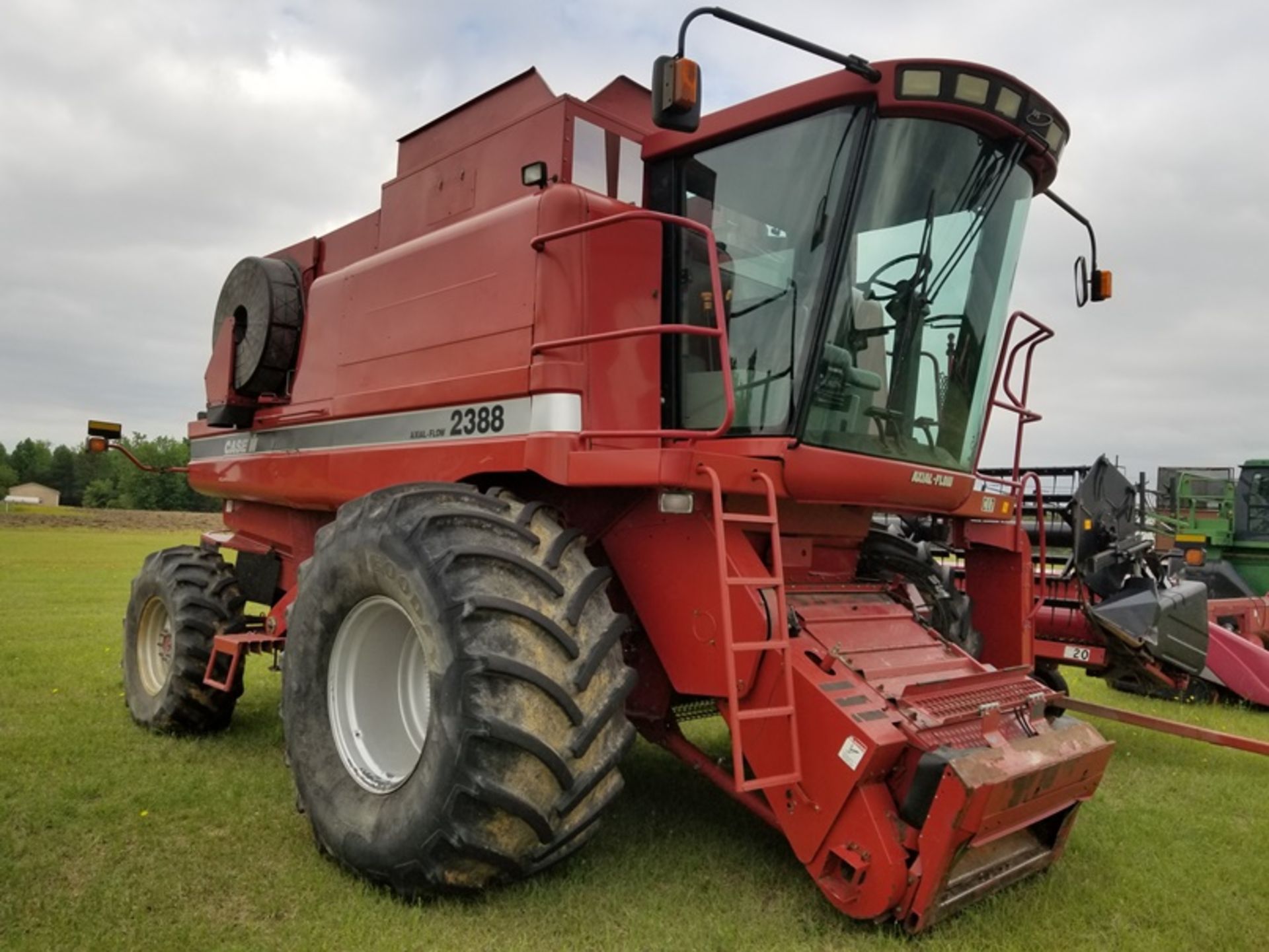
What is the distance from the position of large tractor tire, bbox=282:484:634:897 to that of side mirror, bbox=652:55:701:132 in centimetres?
155

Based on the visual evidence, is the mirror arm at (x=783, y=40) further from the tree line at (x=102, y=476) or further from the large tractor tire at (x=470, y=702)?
the tree line at (x=102, y=476)

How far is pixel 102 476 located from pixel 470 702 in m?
100

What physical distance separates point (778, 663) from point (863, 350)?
1392 mm

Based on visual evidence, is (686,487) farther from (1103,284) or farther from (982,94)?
(1103,284)

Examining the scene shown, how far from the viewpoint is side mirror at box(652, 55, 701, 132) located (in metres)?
3.47

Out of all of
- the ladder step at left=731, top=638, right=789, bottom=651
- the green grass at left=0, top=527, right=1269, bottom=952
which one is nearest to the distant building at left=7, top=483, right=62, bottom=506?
the green grass at left=0, top=527, right=1269, bottom=952

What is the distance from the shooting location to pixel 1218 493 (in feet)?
51.0

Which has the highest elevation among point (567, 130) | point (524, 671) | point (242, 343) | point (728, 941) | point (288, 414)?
point (567, 130)

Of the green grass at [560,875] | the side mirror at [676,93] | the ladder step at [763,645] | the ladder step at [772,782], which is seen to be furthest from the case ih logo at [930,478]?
the side mirror at [676,93]

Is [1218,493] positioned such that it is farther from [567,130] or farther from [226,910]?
[226,910]

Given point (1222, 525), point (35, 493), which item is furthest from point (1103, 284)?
point (35, 493)

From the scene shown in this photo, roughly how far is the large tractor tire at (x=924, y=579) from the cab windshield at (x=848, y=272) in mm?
1035

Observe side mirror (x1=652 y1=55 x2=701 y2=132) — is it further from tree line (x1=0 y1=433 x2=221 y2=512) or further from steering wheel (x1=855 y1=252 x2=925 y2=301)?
tree line (x1=0 y1=433 x2=221 y2=512)

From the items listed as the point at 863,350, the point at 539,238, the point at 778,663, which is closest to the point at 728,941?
the point at 778,663
